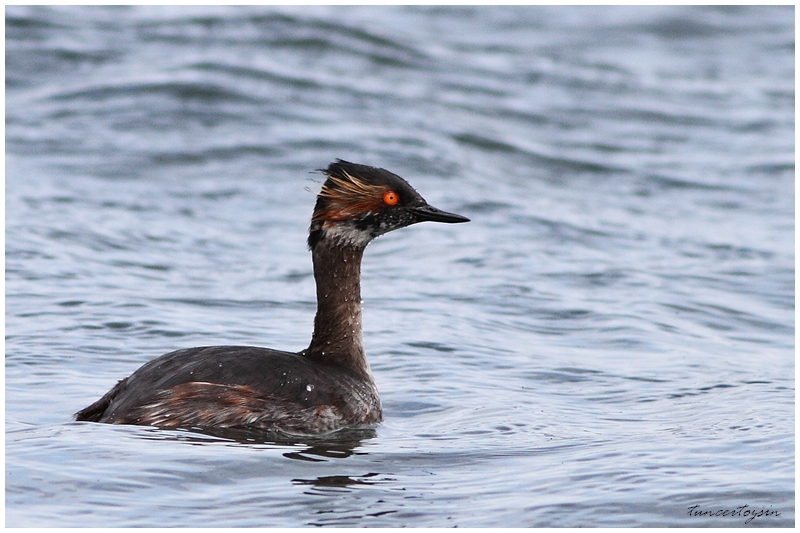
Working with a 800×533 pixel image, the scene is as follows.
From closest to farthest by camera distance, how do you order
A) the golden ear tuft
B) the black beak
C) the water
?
the water
the golden ear tuft
the black beak

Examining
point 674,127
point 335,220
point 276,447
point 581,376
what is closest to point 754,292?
point 581,376

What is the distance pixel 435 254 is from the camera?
39.6ft

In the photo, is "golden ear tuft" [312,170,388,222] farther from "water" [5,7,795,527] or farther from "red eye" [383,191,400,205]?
"water" [5,7,795,527]

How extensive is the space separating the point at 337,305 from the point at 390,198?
0.71 metres

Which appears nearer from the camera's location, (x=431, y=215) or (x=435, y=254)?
(x=431, y=215)

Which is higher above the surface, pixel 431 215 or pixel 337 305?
pixel 431 215

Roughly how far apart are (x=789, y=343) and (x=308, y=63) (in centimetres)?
1093

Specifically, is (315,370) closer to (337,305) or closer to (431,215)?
(337,305)

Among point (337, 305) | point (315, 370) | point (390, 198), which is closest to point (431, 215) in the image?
point (390, 198)

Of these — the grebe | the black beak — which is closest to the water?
the grebe

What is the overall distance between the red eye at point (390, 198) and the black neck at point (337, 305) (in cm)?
35

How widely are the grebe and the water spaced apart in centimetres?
18

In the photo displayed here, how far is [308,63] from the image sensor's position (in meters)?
18.9

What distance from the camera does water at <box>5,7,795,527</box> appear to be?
577 cm
